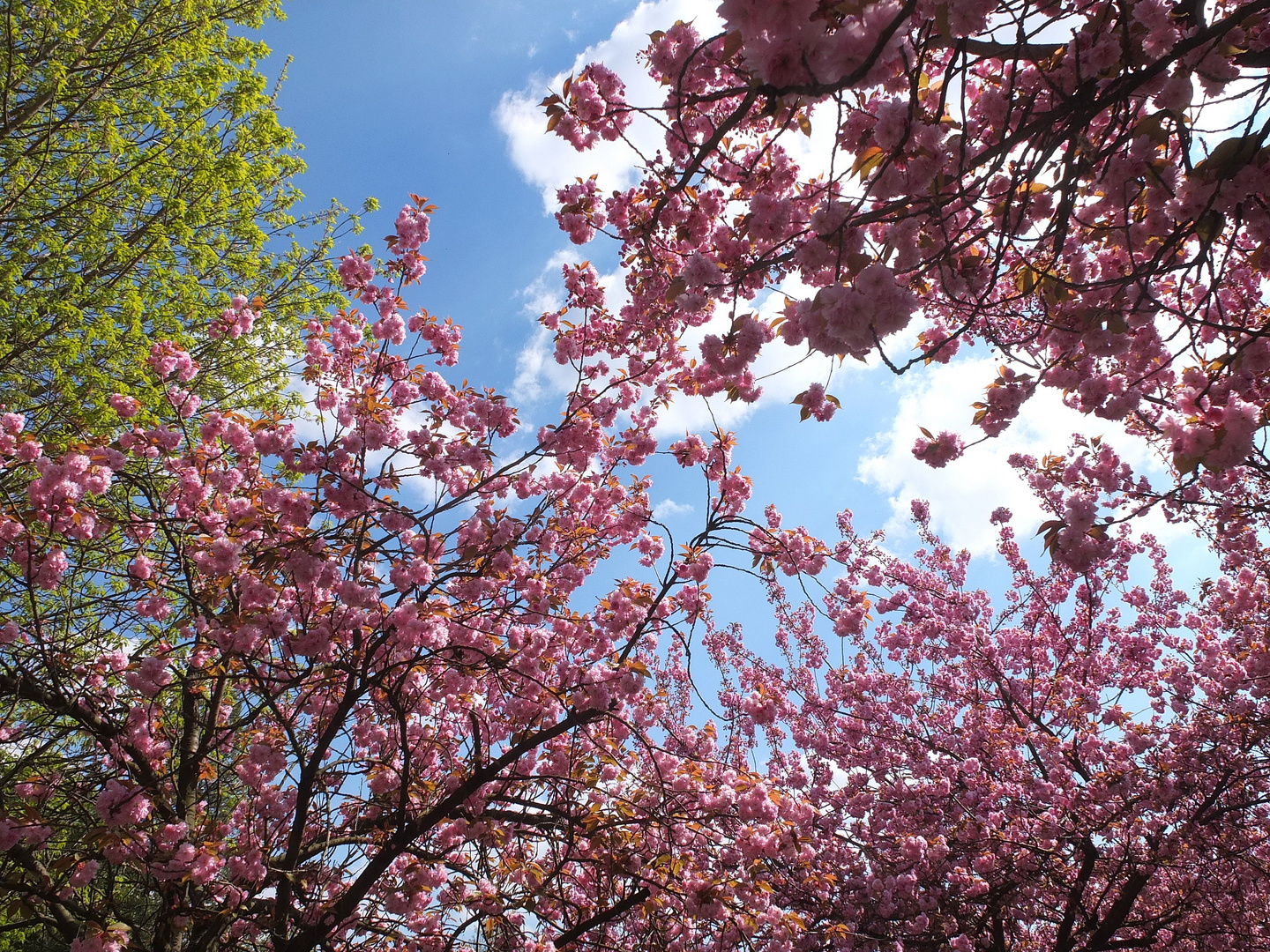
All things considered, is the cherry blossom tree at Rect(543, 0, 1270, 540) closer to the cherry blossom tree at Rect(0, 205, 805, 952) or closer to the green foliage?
the cherry blossom tree at Rect(0, 205, 805, 952)

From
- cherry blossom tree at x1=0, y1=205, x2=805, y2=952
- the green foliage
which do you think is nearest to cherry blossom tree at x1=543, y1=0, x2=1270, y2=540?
cherry blossom tree at x1=0, y1=205, x2=805, y2=952

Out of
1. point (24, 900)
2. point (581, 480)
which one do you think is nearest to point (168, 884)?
point (24, 900)

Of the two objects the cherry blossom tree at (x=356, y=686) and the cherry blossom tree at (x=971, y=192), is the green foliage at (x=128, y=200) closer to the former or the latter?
the cherry blossom tree at (x=356, y=686)

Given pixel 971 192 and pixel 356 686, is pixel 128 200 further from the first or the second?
pixel 971 192

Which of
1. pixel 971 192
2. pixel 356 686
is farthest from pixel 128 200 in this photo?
pixel 971 192

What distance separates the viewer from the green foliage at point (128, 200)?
261 inches

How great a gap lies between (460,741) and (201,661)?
185 centimetres

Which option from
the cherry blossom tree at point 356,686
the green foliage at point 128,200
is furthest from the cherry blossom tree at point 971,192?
the green foliage at point 128,200

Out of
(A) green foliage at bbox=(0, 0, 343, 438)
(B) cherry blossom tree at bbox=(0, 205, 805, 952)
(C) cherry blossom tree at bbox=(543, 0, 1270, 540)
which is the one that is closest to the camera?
(C) cherry blossom tree at bbox=(543, 0, 1270, 540)

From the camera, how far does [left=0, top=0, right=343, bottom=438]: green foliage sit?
6.62 m

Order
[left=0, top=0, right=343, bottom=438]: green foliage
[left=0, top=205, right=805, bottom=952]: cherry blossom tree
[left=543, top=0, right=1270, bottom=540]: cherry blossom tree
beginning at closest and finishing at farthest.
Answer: [left=543, top=0, right=1270, bottom=540]: cherry blossom tree → [left=0, top=205, right=805, bottom=952]: cherry blossom tree → [left=0, top=0, right=343, bottom=438]: green foliage

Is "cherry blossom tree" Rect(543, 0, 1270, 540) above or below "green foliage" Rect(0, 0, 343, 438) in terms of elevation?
below

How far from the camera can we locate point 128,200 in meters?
7.28

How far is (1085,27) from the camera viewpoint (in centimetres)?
239
